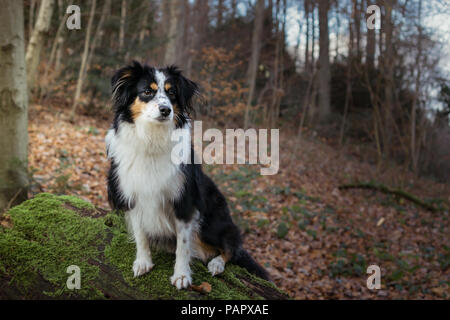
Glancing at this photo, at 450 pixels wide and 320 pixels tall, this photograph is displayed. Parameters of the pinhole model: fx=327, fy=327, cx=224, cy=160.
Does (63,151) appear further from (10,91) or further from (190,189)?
(190,189)

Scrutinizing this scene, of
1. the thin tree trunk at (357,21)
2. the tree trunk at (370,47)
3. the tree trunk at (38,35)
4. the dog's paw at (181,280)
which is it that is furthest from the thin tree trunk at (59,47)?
the tree trunk at (370,47)

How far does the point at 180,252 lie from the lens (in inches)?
106

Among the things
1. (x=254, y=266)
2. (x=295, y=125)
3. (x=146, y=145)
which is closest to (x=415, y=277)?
(x=254, y=266)

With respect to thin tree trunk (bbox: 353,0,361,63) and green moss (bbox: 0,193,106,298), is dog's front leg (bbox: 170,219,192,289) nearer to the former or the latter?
green moss (bbox: 0,193,106,298)

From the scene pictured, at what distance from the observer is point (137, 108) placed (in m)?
2.82

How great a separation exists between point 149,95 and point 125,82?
10.8 inches

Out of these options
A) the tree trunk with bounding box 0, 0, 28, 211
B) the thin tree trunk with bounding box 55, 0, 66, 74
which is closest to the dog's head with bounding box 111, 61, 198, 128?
the tree trunk with bounding box 0, 0, 28, 211

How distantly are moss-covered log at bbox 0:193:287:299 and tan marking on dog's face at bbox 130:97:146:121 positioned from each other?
1049 mm

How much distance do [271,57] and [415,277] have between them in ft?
47.2

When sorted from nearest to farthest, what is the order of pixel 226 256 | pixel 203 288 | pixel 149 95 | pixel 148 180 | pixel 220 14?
pixel 203 288
pixel 148 180
pixel 149 95
pixel 226 256
pixel 220 14

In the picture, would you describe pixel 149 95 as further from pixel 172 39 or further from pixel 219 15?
pixel 219 15

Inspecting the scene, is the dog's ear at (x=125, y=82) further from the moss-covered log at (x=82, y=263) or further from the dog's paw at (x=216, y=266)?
the dog's paw at (x=216, y=266)

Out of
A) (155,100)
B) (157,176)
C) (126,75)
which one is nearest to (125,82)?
(126,75)

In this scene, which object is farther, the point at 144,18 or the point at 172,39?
the point at 172,39
